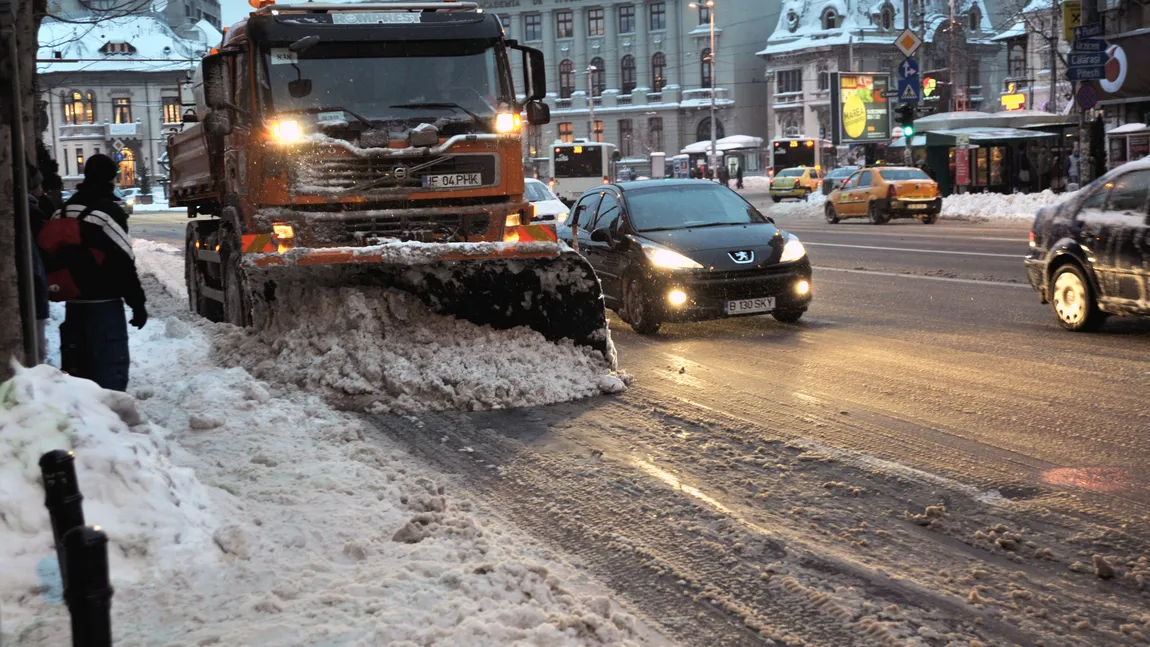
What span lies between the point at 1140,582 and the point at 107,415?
425 cm

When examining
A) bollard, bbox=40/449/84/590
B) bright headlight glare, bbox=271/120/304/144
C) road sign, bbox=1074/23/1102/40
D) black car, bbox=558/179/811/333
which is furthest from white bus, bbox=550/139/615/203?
bollard, bbox=40/449/84/590

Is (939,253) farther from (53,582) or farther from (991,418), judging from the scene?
(53,582)

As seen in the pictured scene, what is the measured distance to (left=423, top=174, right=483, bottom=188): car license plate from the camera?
1112 centimetres

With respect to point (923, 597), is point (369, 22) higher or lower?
higher

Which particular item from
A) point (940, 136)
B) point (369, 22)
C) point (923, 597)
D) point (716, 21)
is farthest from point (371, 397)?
point (716, 21)

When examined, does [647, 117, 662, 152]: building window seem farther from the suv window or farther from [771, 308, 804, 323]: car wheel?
the suv window

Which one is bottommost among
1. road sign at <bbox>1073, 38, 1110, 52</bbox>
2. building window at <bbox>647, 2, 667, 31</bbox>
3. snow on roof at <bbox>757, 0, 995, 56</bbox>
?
road sign at <bbox>1073, 38, 1110, 52</bbox>

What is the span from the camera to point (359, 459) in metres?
6.98

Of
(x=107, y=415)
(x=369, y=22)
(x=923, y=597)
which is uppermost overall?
(x=369, y=22)

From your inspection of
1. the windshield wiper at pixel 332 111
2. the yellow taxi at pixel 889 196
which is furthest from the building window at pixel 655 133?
the windshield wiper at pixel 332 111

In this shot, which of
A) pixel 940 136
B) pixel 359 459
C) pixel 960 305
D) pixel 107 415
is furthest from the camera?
pixel 940 136

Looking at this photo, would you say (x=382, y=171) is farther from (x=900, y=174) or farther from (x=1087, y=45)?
(x=900, y=174)

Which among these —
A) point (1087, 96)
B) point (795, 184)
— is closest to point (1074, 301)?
point (1087, 96)

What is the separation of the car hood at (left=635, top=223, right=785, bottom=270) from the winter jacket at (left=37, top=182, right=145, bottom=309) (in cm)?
583
